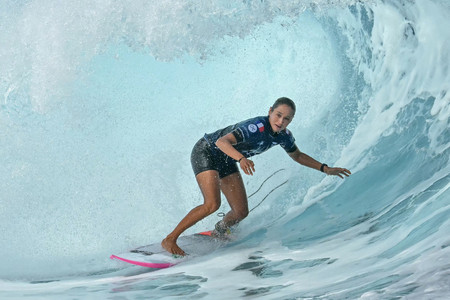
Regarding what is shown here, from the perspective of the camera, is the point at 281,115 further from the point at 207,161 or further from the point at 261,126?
the point at 207,161

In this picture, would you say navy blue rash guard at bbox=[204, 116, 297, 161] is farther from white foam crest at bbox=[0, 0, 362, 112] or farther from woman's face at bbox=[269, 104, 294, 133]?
white foam crest at bbox=[0, 0, 362, 112]

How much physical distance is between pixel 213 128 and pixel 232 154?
13.9ft

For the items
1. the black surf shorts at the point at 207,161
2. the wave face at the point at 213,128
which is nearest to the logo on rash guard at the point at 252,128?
the black surf shorts at the point at 207,161

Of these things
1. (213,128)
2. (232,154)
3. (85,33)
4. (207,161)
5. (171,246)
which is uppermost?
(85,33)

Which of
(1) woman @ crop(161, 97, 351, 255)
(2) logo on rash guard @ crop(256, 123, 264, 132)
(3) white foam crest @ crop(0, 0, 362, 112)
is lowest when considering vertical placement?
(1) woman @ crop(161, 97, 351, 255)

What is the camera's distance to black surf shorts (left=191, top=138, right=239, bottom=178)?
15.0ft

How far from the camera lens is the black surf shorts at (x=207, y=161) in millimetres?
4578

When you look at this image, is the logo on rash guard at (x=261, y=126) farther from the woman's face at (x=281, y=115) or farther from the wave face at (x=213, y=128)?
the wave face at (x=213, y=128)

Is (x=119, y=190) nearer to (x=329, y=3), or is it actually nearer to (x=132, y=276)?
(x=132, y=276)

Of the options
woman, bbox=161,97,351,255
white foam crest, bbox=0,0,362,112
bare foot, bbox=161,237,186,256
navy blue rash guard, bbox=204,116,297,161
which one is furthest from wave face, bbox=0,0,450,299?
navy blue rash guard, bbox=204,116,297,161

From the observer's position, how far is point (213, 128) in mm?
8219

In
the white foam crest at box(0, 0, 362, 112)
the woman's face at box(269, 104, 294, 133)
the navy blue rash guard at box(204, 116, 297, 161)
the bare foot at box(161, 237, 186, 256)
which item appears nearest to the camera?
the woman's face at box(269, 104, 294, 133)

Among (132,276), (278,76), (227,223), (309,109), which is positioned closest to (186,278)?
(132,276)

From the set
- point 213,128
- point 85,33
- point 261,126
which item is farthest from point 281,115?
point 85,33
